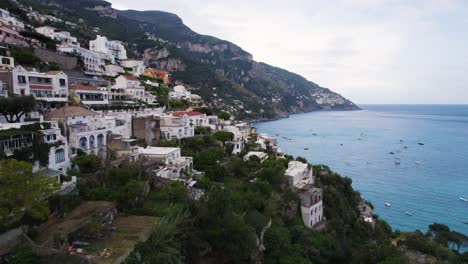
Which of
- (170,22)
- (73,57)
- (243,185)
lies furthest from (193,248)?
(170,22)

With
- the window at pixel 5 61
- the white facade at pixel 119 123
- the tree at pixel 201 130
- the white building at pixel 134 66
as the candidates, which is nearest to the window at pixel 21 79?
the window at pixel 5 61

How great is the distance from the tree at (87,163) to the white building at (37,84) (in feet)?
27.4

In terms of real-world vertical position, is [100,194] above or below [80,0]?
below

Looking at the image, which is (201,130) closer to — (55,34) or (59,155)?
(59,155)

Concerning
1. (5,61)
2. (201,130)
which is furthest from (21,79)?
(201,130)

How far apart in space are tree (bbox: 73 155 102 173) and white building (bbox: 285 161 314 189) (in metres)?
15.3

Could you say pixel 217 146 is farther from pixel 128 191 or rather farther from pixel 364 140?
pixel 364 140

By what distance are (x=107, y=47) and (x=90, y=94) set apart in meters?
35.3

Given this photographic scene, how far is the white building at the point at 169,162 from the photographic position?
20.5m

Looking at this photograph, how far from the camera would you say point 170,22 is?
19862 cm

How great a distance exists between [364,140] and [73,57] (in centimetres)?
7067

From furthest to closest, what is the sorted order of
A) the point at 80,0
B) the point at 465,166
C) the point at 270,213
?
1. the point at 80,0
2. the point at 465,166
3. the point at 270,213

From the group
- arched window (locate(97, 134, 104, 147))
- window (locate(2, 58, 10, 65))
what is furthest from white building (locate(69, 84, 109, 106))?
arched window (locate(97, 134, 104, 147))

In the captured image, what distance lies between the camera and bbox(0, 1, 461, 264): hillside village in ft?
37.6
